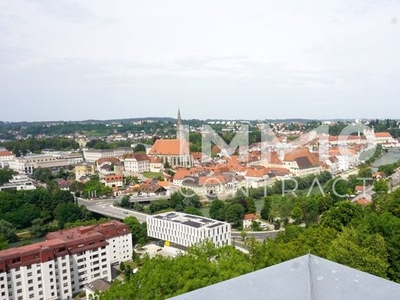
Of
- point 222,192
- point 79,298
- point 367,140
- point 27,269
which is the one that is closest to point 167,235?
point 79,298

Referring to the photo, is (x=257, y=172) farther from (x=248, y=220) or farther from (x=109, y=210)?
(x=109, y=210)

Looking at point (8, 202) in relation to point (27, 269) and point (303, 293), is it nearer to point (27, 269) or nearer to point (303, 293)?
point (27, 269)

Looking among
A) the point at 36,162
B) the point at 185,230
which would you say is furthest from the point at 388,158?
the point at 36,162

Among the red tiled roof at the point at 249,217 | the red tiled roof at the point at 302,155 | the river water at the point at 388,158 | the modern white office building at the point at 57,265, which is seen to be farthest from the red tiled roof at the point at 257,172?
the modern white office building at the point at 57,265

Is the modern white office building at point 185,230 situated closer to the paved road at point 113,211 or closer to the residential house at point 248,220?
the paved road at point 113,211

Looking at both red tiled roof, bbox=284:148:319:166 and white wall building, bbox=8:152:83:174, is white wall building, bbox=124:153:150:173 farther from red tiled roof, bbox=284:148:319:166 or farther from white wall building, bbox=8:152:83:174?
red tiled roof, bbox=284:148:319:166

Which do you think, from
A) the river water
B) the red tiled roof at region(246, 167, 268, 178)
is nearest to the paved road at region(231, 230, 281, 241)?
the red tiled roof at region(246, 167, 268, 178)
